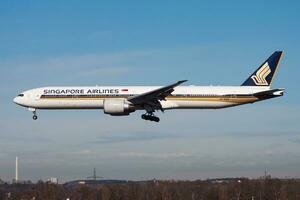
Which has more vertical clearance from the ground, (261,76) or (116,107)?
(261,76)

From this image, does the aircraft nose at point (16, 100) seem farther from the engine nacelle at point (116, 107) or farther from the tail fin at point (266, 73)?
the tail fin at point (266, 73)

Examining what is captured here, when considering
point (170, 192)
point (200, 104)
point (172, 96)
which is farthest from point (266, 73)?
point (170, 192)

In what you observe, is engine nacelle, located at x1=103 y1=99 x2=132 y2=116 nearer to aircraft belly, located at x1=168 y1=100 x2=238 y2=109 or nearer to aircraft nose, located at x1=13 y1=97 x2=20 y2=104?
aircraft belly, located at x1=168 y1=100 x2=238 y2=109

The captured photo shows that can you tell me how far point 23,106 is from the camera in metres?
67.6

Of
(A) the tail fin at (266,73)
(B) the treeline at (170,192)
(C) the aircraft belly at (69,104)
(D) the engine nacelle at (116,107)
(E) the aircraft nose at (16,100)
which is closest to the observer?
(D) the engine nacelle at (116,107)

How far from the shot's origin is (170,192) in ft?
403

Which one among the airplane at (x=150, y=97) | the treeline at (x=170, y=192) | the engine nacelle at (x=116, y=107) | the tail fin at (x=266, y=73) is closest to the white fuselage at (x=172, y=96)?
the airplane at (x=150, y=97)

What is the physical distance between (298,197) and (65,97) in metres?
69.5

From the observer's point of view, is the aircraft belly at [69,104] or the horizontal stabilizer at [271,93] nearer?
the horizontal stabilizer at [271,93]

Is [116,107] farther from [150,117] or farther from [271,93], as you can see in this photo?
[271,93]

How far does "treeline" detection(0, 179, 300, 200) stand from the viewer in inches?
4690

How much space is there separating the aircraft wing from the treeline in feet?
190

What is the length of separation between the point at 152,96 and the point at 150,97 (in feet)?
0.75

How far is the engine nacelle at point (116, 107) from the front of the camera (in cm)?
6048
